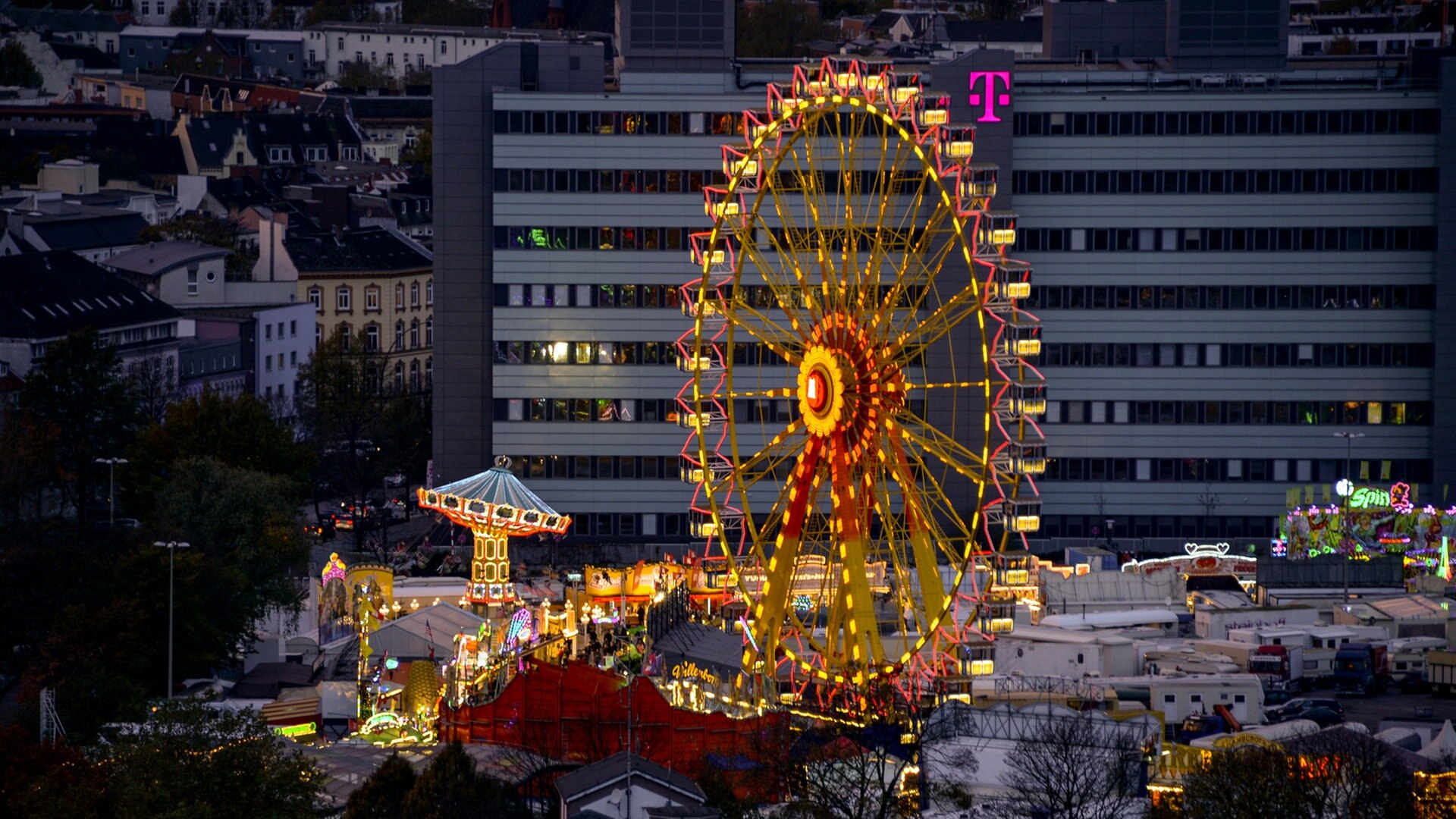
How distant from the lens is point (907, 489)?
103 m

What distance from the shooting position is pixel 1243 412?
152 meters

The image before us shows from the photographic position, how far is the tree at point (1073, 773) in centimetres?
8862

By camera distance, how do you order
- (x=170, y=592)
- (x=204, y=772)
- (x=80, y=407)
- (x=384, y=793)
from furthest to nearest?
(x=80, y=407) → (x=170, y=592) → (x=384, y=793) → (x=204, y=772)

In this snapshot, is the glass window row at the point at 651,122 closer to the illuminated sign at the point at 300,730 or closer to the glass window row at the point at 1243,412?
the glass window row at the point at 1243,412

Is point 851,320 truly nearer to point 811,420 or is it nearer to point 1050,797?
point 811,420

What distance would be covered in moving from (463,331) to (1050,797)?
227 feet

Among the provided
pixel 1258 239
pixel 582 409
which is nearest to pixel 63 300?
pixel 582 409

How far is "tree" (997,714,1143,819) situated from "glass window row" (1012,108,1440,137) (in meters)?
56.2

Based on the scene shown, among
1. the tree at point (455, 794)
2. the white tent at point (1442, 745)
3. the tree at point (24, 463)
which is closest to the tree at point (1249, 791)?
the white tent at point (1442, 745)

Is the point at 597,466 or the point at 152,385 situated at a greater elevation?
the point at 152,385

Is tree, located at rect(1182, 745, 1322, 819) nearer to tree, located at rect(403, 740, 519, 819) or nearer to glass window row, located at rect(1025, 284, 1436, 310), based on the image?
tree, located at rect(403, 740, 519, 819)

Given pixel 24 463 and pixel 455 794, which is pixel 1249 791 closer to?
pixel 455 794

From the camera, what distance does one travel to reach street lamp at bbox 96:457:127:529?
13438cm

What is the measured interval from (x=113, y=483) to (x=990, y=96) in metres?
44.4
